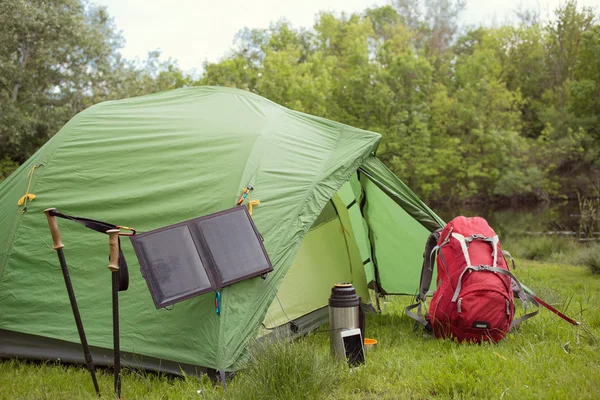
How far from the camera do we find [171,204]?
3.69 meters

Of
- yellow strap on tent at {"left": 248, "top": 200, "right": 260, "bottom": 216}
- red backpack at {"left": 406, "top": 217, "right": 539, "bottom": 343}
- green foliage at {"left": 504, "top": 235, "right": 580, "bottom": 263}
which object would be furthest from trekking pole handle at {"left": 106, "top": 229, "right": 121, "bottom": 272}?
green foliage at {"left": 504, "top": 235, "right": 580, "bottom": 263}

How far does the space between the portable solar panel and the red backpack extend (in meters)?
1.24

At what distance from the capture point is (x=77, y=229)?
12.5 ft

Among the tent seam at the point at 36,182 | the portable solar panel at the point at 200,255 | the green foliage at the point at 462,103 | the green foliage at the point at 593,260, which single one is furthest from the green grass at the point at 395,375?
the green foliage at the point at 462,103

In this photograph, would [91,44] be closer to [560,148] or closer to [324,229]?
[324,229]

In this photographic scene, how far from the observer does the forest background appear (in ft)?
62.8

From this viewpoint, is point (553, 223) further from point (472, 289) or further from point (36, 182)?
point (36, 182)

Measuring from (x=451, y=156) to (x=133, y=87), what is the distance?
14173 millimetres

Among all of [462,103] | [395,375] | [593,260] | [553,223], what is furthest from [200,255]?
[462,103]

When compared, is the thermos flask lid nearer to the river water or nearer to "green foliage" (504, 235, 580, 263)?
"green foliage" (504, 235, 580, 263)

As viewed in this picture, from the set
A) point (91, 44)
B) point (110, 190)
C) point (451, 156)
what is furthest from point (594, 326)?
point (451, 156)

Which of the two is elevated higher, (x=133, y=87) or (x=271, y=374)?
(x=133, y=87)

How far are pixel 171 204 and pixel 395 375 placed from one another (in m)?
1.72

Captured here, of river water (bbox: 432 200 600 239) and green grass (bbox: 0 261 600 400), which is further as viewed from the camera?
river water (bbox: 432 200 600 239)
